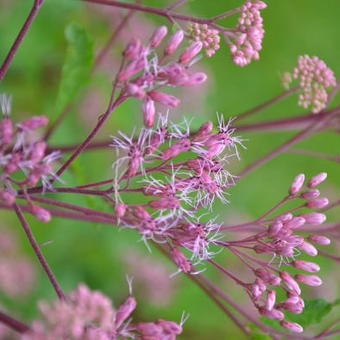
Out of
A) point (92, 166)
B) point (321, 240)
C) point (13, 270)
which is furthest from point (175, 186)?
point (92, 166)

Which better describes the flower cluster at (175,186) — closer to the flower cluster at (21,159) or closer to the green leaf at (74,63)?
the flower cluster at (21,159)

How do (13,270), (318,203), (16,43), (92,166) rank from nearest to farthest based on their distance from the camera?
1. (16,43)
2. (318,203)
3. (13,270)
4. (92,166)

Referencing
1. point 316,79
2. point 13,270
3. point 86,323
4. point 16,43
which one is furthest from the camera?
point 13,270

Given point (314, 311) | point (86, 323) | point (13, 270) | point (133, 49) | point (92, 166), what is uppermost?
point (133, 49)

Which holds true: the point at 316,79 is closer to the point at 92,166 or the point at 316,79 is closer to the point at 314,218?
the point at 314,218

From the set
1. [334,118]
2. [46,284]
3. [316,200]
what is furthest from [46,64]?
[316,200]

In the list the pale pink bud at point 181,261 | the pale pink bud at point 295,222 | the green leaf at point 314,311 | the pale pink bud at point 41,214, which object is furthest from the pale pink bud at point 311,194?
the pale pink bud at point 41,214
